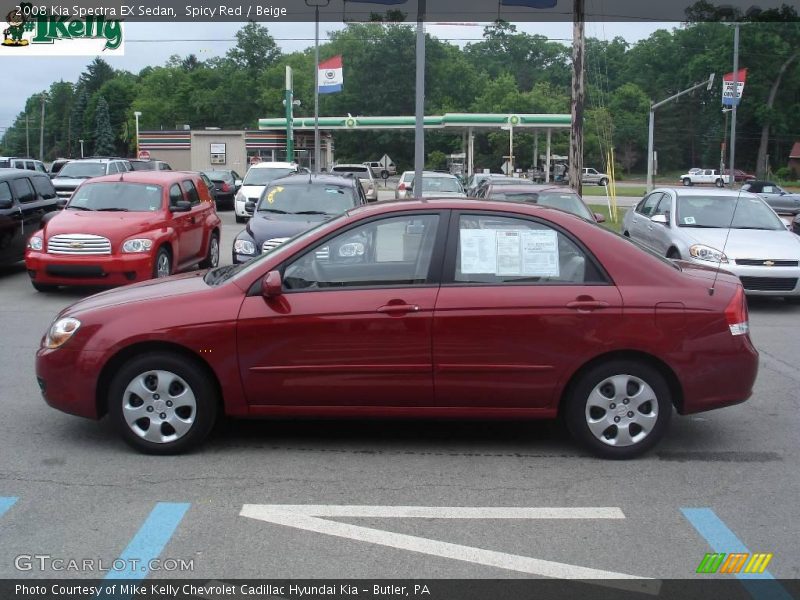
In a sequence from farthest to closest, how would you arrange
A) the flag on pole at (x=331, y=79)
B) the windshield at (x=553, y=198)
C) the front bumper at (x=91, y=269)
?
the flag on pole at (x=331, y=79) → the windshield at (x=553, y=198) → the front bumper at (x=91, y=269)

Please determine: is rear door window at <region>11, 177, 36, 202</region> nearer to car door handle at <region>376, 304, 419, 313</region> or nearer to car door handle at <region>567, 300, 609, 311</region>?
car door handle at <region>376, 304, 419, 313</region>

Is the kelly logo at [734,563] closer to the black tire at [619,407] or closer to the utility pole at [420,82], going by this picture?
the black tire at [619,407]

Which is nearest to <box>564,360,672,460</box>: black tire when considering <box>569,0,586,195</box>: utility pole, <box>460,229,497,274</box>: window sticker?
<box>460,229,497,274</box>: window sticker

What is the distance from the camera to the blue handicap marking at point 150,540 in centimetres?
413

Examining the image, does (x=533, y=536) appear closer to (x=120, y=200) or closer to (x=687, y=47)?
(x=120, y=200)

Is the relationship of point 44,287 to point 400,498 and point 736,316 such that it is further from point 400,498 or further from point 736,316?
point 736,316

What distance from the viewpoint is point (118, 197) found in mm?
13156

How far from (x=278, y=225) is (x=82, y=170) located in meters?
17.5

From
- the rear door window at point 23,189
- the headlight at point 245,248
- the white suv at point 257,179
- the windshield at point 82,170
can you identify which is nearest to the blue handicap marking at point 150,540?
the headlight at point 245,248

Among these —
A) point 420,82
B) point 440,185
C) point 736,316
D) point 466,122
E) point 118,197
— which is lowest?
point 736,316

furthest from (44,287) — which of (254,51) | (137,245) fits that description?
(254,51)

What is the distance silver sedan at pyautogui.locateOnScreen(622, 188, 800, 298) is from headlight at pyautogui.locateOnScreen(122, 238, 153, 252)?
6.68 m

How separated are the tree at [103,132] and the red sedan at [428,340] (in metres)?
110

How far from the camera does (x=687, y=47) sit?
61.8 metres
